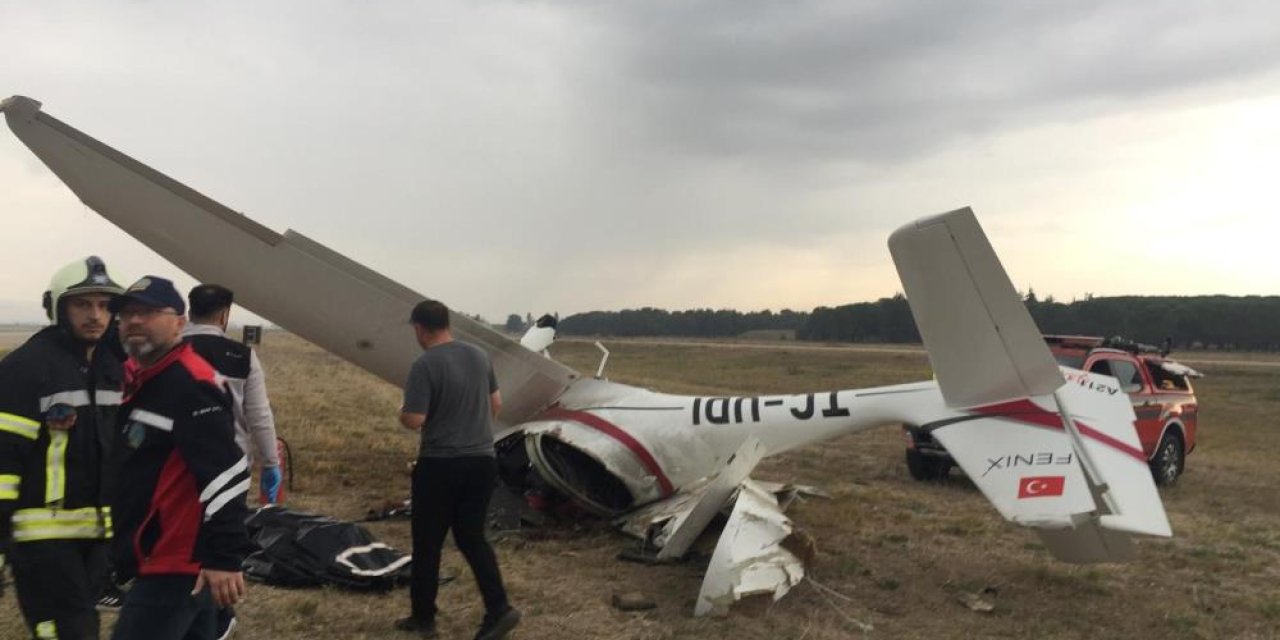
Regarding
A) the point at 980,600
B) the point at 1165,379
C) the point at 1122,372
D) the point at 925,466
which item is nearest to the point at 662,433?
the point at 980,600

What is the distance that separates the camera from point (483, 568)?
437 cm

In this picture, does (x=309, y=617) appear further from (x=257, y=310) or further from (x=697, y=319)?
(x=697, y=319)

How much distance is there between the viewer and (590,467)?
24.3ft

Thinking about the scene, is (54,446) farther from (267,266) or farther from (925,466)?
(925,466)

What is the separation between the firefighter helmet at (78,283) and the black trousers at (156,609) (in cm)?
109

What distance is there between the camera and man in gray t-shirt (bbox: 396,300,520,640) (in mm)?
4359

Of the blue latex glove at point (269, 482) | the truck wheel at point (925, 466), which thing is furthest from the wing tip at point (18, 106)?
the truck wheel at point (925, 466)

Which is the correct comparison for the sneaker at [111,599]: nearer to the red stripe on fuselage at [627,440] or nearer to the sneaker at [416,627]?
the sneaker at [416,627]

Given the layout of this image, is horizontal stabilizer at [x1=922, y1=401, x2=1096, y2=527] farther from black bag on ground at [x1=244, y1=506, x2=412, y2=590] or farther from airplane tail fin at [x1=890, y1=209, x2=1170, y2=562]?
black bag on ground at [x1=244, y1=506, x2=412, y2=590]

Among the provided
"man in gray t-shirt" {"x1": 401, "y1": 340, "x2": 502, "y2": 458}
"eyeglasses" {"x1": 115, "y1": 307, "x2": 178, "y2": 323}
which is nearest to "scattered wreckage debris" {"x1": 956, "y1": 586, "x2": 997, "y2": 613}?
"man in gray t-shirt" {"x1": 401, "y1": 340, "x2": 502, "y2": 458}

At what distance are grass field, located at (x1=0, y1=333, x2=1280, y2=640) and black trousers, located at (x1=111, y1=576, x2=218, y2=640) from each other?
2.00m

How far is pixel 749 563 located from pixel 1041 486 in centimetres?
189

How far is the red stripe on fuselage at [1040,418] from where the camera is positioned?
5.09 metres

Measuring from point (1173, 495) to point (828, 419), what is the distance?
725 cm
